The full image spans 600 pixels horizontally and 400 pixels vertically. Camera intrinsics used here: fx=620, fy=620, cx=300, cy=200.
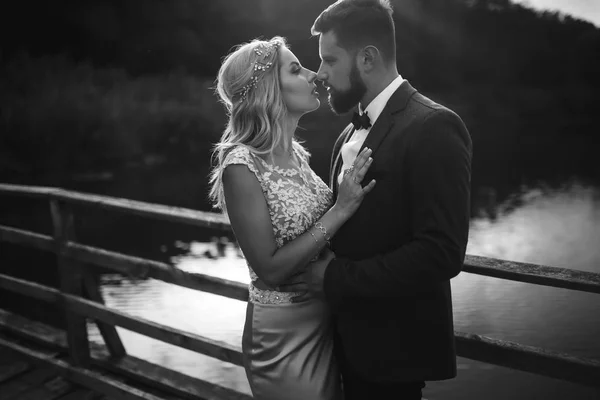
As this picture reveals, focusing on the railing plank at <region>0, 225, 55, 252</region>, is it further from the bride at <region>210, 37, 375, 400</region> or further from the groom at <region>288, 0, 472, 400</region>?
the groom at <region>288, 0, 472, 400</region>

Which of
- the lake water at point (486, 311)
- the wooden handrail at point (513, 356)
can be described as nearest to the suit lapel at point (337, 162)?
the wooden handrail at point (513, 356)

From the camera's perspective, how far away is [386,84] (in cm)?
171

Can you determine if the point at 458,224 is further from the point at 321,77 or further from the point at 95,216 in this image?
the point at 95,216

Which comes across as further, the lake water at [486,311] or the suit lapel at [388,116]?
the lake water at [486,311]

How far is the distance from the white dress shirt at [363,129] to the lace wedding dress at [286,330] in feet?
0.62

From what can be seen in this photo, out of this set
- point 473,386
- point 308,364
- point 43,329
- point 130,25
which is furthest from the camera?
point 130,25

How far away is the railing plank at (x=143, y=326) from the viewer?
8.34ft

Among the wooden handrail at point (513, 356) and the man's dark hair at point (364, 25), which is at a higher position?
the man's dark hair at point (364, 25)

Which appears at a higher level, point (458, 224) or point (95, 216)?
point (458, 224)

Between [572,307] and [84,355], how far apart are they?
36.9 feet

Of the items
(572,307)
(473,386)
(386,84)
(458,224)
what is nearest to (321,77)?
(386,84)

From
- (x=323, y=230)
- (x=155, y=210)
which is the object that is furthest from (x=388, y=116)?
(x=155, y=210)

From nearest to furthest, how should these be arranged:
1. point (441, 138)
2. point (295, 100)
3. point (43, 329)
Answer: point (441, 138) < point (295, 100) < point (43, 329)

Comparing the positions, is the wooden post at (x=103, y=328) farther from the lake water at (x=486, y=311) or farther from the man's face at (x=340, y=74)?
the lake water at (x=486, y=311)
